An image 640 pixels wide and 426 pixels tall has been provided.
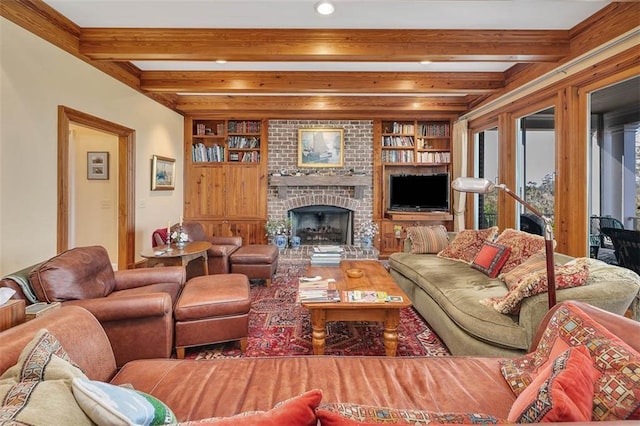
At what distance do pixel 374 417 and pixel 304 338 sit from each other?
6.52 ft

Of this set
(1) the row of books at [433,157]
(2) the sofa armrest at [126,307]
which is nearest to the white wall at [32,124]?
(2) the sofa armrest at [126,307]

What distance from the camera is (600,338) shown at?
1126 millimetres

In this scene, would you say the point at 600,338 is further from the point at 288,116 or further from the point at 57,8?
the point at 288,116

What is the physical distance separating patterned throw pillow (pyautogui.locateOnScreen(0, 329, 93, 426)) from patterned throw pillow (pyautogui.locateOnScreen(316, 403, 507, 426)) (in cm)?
58

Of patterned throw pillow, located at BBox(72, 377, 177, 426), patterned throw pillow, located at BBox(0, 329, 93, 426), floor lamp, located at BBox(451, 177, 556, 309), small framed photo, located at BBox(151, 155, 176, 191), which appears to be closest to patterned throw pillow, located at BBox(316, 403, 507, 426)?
patterned throw pillow, located at BBox(72, 377, 177, 426)

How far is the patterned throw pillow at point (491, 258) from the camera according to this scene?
9.75 feet

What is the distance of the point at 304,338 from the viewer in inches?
108

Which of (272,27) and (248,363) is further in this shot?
(272,27)

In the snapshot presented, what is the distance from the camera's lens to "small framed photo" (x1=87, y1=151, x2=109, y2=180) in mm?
4832

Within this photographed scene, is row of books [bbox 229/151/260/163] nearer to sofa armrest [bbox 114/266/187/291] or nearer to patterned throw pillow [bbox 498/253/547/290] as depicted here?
sofa armrest [bbox 114/266/187/291]

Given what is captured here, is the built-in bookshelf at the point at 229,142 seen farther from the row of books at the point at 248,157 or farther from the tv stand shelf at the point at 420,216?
the tv stand shelf at the point at 420,216

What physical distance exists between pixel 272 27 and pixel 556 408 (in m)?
3.38

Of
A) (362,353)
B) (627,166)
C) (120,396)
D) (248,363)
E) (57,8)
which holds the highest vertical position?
(57,8)

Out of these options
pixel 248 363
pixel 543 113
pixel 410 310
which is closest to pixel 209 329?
pixel 248 363
